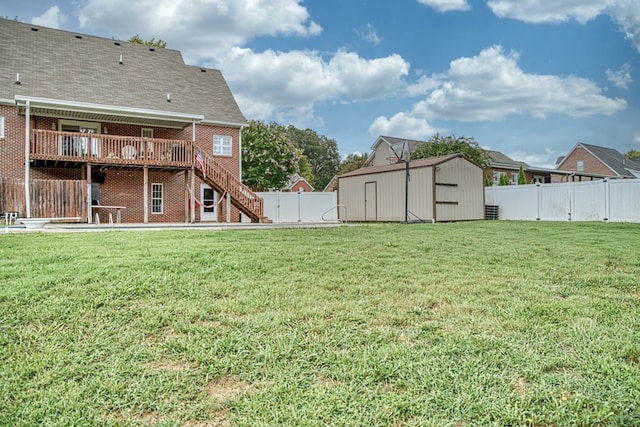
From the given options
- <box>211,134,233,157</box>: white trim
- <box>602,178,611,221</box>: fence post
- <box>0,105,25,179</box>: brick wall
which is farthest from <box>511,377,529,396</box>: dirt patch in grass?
<box>211,134,233,157</box>: white trim

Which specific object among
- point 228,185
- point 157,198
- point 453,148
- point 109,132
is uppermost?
point 453,148

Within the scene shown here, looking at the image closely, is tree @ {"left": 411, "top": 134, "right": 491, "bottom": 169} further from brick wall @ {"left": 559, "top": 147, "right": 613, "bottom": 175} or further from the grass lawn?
the grass lawn

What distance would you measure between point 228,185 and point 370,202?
6.64 metres

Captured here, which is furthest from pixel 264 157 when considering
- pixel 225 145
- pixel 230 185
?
pixel 230 185

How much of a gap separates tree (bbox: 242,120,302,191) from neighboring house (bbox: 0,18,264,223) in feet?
42.2

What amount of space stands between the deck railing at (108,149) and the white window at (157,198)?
9.19 feet

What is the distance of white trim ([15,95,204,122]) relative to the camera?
46.8ft

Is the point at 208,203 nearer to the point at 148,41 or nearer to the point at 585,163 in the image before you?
the point at 148,41

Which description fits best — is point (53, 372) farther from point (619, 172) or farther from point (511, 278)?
point (619, 172)

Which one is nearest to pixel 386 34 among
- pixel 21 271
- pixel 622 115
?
pixel 622 115

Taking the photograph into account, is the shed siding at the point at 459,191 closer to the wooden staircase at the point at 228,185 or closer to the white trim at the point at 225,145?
the wooden staircase at the point at 228,185

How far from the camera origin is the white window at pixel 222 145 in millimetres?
19781

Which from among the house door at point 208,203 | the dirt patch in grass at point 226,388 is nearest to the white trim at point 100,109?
the house door at point 208,203

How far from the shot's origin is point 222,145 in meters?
19.9
